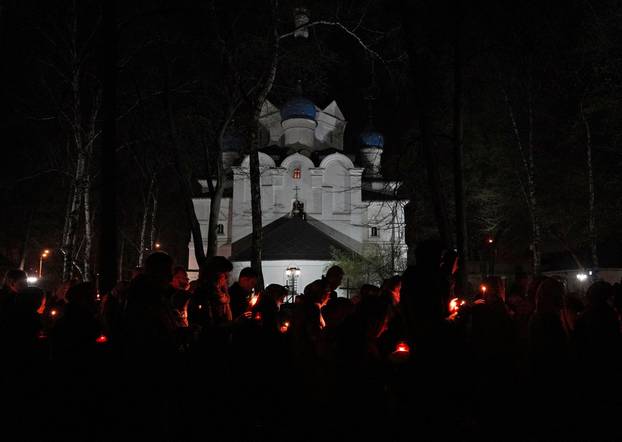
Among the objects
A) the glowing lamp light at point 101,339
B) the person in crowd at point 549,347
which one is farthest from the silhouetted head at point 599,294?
the glowing lamp light at point 101,339

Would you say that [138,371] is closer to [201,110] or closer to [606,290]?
[606,290]

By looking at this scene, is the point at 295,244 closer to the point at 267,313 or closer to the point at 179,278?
the point at 179,278

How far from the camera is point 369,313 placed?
479cm

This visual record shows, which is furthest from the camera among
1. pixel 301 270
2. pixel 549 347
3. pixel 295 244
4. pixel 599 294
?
pixel 295 244

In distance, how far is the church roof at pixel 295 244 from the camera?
35844 millimetres

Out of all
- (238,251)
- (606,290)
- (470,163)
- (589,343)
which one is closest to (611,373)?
(589,343)

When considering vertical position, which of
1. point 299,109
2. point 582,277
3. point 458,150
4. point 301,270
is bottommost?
point 582,277

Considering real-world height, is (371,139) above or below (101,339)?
above

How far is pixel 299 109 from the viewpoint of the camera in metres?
45.0

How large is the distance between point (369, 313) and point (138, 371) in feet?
6.99

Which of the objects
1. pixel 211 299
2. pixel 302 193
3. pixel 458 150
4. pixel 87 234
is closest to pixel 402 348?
pixel 211 299

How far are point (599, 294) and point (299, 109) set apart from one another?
4027cm

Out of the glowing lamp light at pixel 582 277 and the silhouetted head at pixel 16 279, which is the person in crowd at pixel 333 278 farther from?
the glowing lamp light at pixel 582 277

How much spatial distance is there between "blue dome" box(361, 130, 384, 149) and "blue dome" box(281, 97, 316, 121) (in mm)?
7043
